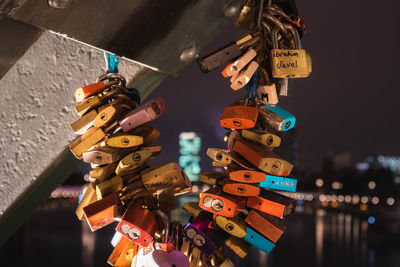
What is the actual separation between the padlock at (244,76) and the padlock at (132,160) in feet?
0.59

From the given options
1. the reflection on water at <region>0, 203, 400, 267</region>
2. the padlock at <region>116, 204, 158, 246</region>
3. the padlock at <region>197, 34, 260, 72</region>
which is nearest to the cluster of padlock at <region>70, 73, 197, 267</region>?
the padlock at <region>116, 204, 158, 246</region>

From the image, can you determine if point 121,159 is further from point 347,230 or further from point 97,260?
point 347,230

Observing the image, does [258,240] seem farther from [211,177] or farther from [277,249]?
[277,249]

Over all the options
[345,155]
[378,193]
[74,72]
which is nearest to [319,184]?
[378,193]

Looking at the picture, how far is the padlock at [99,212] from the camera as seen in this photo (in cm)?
63

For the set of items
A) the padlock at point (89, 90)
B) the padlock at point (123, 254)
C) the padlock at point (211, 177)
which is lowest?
the padlock at point (123, 254)

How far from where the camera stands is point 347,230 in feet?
94.4

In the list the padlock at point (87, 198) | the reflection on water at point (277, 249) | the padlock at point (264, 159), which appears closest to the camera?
the padlock at point (264, 159)

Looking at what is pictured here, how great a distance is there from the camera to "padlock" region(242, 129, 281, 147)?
0.63m

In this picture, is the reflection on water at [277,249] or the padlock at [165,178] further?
the reflection on water at [277,249]

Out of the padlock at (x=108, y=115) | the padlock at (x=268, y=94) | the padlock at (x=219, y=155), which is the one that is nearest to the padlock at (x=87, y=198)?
the padlock at (x=108, y=115)

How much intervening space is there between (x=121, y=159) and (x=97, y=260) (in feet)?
59.0

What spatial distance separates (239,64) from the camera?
0.65 metres

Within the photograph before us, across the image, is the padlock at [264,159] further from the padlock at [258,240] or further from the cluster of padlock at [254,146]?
the padlock at [258,240]
